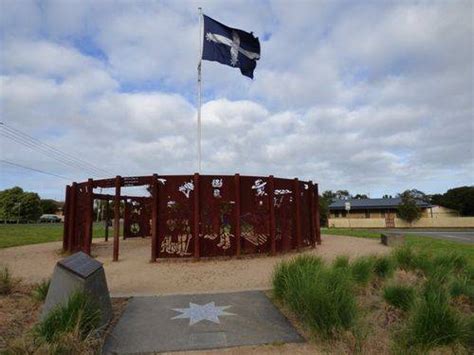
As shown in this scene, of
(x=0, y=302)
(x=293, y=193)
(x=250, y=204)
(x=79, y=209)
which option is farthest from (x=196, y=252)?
(x=0, y=302)

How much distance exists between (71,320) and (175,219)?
7.09 meters

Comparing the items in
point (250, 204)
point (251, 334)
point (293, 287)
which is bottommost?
point (251, 334)

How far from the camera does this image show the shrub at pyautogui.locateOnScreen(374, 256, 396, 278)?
8191 millimetres

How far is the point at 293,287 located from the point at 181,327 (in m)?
1.60

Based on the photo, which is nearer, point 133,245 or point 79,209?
point 79,209

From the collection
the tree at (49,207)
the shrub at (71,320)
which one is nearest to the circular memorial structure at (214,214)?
the shrub at (71,320)

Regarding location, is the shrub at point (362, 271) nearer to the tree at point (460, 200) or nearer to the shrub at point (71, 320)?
the shrub at point (71, 320)

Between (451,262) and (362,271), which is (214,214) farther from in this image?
(451,262)

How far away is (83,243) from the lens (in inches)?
530

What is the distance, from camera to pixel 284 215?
1312 centimetres

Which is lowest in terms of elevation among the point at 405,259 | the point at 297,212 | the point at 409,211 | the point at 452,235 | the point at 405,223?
the point at 405,259

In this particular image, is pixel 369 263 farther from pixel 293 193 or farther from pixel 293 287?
pixel 293 193

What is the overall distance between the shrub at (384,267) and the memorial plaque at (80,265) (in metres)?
5.13

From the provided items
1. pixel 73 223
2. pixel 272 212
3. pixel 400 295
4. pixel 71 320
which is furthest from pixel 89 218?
pixel 400 295
